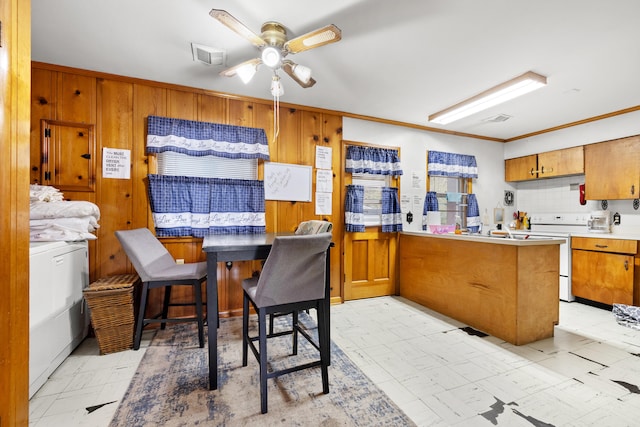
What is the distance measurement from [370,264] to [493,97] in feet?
7.84

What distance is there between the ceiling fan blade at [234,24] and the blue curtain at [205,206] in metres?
1.50

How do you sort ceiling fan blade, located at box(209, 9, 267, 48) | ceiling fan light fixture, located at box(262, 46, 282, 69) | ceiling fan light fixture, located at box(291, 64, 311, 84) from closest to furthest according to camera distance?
ceiling fan blade, located at box(209, 9, 267, 48) → ceiling fan light fixture, located at box(262, 46, 282, 69) → ceiling fan light fixture, located at box(291, 64, 311, 84)

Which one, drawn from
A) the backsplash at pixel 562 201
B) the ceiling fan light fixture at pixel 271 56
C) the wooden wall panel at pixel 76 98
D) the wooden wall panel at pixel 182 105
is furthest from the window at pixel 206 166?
the backsplash at pixel 562 201

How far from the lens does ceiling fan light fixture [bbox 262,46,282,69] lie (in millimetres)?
1849

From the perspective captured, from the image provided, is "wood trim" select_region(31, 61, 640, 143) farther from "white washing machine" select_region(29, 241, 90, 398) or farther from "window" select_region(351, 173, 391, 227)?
"white washing machine" select_region(29, 241, 90, 398)

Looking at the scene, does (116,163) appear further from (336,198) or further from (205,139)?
(336,198)

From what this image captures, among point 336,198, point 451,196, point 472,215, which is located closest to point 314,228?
point 336,198

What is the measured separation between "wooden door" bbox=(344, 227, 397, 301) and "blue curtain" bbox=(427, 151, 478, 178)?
1.21 m

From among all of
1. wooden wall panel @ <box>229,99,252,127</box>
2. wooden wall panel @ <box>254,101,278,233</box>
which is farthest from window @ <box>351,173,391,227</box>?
wooden wall panel @ <box>229,99,252,127</box>

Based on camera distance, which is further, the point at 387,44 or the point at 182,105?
the point at 182,105

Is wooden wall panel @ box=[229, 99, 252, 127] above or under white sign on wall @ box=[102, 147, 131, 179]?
above

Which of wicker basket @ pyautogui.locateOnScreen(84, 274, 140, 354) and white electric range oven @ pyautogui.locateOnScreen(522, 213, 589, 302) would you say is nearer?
wicker basket @ pyautogui.locateOnScreen(84, 274, 140, 354)

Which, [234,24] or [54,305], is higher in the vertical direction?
[234,24]

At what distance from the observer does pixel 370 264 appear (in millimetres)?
3674
